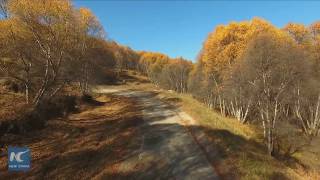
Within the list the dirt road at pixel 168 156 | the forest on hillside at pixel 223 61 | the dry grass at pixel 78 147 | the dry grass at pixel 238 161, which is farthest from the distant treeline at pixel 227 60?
the dirt road at pixel 168 156

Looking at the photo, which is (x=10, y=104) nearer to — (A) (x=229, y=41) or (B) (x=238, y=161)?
(B) (x=238, y=161)

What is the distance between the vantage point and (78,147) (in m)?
20.8

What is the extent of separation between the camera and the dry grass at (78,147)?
16.8 m

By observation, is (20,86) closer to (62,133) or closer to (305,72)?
(62,133)

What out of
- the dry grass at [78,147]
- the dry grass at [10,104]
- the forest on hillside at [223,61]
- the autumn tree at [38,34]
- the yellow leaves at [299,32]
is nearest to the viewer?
the dry grass at [78,147]

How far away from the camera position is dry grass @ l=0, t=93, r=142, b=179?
1677cm

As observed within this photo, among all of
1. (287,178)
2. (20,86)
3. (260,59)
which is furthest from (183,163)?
(20,86)

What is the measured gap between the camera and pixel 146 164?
18.3m

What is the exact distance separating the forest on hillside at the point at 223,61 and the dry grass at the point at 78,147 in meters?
3.05

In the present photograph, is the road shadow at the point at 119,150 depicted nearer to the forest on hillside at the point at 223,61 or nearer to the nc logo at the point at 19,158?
the forest on hillside at the point at 223,61

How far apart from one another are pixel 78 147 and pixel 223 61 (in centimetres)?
2709

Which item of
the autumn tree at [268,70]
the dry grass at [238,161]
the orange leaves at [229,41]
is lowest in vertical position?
the dry grass at [238,161]

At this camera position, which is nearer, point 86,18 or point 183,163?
point 183,163

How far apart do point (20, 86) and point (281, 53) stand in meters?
27.9
